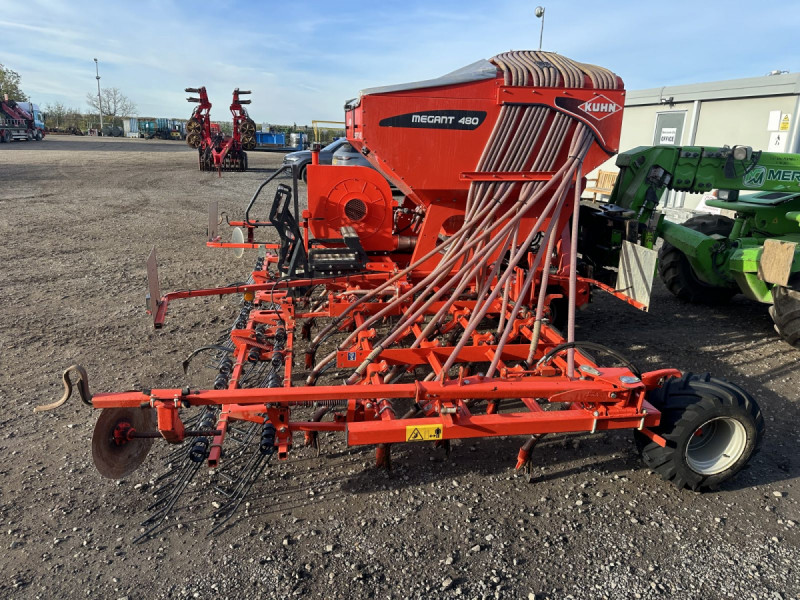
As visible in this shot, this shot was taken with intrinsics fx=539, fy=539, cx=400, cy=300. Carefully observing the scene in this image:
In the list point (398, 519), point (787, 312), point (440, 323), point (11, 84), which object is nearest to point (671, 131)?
point (787, 312)

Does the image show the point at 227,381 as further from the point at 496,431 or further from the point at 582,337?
the point at 582,337

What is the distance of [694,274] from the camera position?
6.58 meters

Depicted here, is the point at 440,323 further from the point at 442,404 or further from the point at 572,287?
the point at 442,404

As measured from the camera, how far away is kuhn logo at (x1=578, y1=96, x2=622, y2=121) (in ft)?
14.2

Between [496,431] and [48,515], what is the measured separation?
2.48 metres

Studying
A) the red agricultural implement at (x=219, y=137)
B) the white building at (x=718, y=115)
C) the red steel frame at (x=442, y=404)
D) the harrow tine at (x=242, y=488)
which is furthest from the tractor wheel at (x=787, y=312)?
the red agricultural implement at (x=219, y=137)

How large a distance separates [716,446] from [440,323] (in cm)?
221

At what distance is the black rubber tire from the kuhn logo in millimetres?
2707

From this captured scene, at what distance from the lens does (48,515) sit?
292cm

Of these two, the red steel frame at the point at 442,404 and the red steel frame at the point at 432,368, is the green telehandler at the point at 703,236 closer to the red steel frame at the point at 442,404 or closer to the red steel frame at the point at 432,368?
the red steel frame at the point at 432,368

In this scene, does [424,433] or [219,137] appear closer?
[424,433]

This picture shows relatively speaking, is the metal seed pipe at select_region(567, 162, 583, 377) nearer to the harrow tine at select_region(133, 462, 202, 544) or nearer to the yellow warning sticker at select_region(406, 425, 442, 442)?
the yellow warning sticker at select_region(406, 425, 442, 442)

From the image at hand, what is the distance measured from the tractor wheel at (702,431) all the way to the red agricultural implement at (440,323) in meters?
0.01

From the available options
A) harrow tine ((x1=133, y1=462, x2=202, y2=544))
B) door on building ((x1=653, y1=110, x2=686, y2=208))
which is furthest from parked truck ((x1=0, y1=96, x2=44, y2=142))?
harrow tine ((x1=133, y1=462, x2=202, y2=544))
